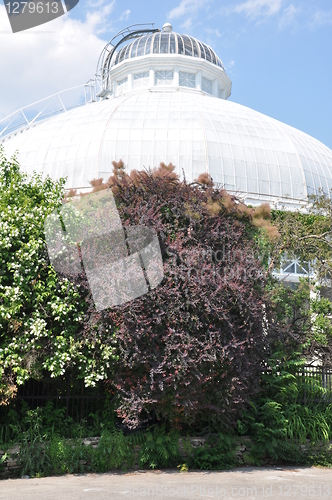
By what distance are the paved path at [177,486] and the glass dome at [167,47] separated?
98.6 ft

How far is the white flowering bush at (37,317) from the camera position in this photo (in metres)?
8.48

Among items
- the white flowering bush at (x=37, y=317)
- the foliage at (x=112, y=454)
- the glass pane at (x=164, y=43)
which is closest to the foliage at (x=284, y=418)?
the foliage at (x=112, y=454)

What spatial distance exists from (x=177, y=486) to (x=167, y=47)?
3119 cm

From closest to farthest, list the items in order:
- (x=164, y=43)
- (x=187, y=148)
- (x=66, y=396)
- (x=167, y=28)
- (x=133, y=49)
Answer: (x=66, y=396)
(x=187, y=148)
(x=164, y=43)
(x=133, y=49)
(x=167, y=28)

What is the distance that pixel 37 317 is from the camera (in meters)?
8.59

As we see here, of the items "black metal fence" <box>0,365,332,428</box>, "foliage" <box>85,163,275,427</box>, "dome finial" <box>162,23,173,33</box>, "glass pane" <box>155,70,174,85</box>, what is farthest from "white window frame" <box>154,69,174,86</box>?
"black metal fence" <box>0,365,332,428</box>

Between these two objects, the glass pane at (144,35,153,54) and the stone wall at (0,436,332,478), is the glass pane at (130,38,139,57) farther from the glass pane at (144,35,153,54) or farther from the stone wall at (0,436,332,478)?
Answer: the stone wall at (0,436,332,478)

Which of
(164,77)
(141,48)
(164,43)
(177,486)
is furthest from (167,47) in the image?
(177,486)

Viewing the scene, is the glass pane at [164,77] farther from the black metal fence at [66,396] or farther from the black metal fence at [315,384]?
the black metal fence at [66,396]

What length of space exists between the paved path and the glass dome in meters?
30.0

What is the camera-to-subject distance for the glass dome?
3381 centimetres

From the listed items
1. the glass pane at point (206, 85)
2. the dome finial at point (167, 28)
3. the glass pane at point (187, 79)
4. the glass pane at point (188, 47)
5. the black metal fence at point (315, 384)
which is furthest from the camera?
the dome finial at point (167, 28)

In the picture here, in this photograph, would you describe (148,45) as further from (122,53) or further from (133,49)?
(122,53)

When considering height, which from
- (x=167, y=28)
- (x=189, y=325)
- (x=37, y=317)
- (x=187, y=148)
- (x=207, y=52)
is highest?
(x=167, y=28)
